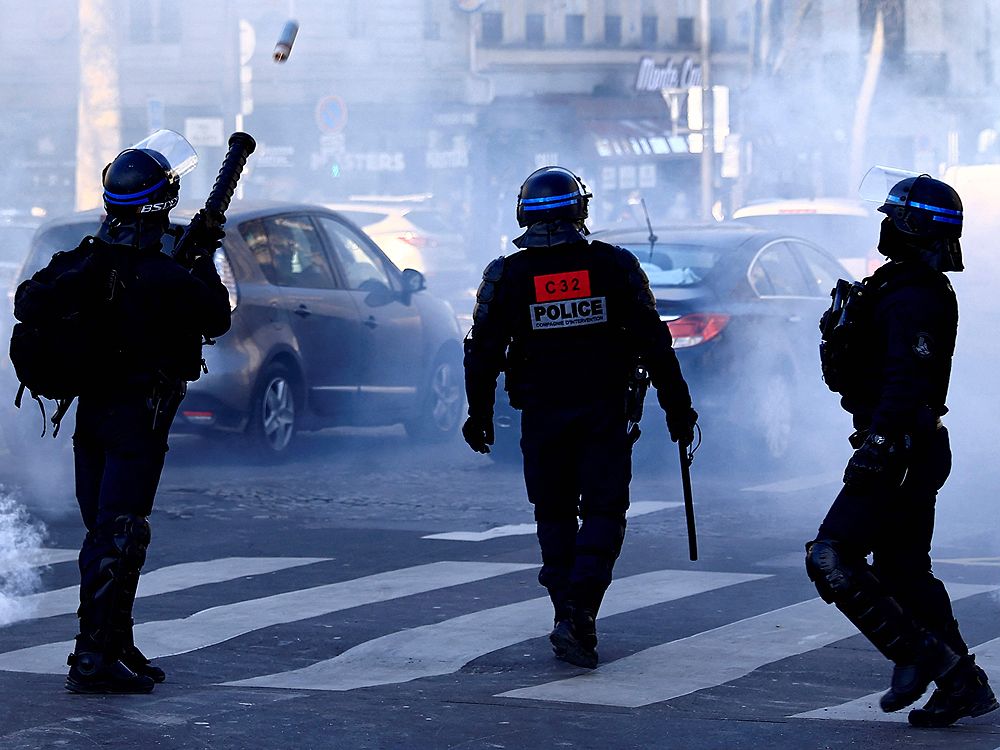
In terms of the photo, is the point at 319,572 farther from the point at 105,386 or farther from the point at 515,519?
the point at 105,386

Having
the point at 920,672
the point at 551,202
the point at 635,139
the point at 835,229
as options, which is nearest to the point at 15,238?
the point at 835,229

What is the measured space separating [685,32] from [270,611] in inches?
1079

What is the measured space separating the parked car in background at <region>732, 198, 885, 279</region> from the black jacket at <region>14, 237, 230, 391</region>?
13.7 metres

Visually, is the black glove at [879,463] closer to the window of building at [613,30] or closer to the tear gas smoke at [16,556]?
→ the tear gas smoke at [16,556]

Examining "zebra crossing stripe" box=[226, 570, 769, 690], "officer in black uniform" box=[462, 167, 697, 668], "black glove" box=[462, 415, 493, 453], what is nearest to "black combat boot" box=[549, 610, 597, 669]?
"officer in black uniform" box=[462, 167, 697, 668]

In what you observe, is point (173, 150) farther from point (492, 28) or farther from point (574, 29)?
point (574, 29)

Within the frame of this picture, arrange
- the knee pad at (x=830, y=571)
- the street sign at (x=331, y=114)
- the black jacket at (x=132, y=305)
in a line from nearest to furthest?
1. the knee pad at (x=830, y=571)
2. the black jacket at (x=132, y=305)
3. the street sign at (x=331, y=114)

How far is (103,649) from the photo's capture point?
558 centimetres

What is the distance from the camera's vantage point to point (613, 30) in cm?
3803

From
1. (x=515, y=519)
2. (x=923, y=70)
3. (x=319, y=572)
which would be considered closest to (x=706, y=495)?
(x=515, y=519)

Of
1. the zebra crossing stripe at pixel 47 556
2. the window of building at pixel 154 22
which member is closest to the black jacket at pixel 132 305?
the zebra crossing stripe at pixel 47 556

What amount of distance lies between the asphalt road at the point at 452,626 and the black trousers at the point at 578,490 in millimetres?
239

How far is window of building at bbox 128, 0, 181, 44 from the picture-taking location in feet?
57.8

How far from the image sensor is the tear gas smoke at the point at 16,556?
714 cm
